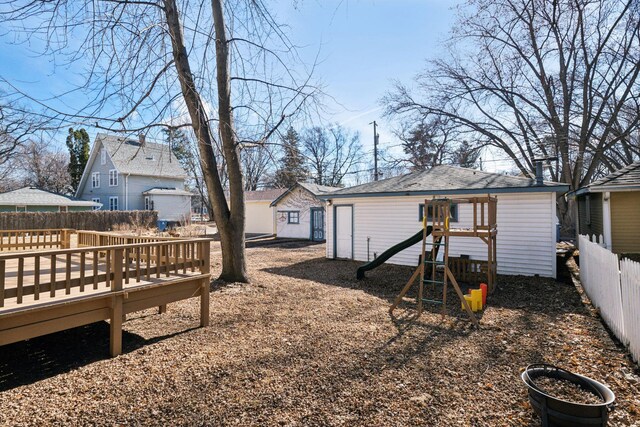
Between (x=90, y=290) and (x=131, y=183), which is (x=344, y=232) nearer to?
(x=90, y=290)

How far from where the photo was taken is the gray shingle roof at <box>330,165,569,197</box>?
357 inches

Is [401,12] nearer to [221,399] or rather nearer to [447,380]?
[447,380]

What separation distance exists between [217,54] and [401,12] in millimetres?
3951

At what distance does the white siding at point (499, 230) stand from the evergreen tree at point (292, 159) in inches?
129

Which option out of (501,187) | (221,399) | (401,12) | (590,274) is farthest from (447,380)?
(501,187)

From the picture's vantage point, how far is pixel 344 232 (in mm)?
12477

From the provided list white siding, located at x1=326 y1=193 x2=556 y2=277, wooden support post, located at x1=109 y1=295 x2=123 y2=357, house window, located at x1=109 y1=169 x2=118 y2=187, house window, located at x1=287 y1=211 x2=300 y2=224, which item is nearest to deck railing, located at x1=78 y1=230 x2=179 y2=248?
wooden support post, located at x1=109 y1=295 x2=123 y2=357

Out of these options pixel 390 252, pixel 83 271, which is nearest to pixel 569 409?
pixel 83 271

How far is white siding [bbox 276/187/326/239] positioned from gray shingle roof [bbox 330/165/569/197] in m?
8.12

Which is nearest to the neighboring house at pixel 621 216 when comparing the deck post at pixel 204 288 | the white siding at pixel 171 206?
the deck post at pixel 204 288

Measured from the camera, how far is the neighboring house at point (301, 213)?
790 inches

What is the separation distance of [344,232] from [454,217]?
3907 millimetres

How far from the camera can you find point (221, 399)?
3115 mm

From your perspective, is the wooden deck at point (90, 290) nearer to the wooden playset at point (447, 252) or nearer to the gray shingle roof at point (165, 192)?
the wooden playset at point (447, 252)
